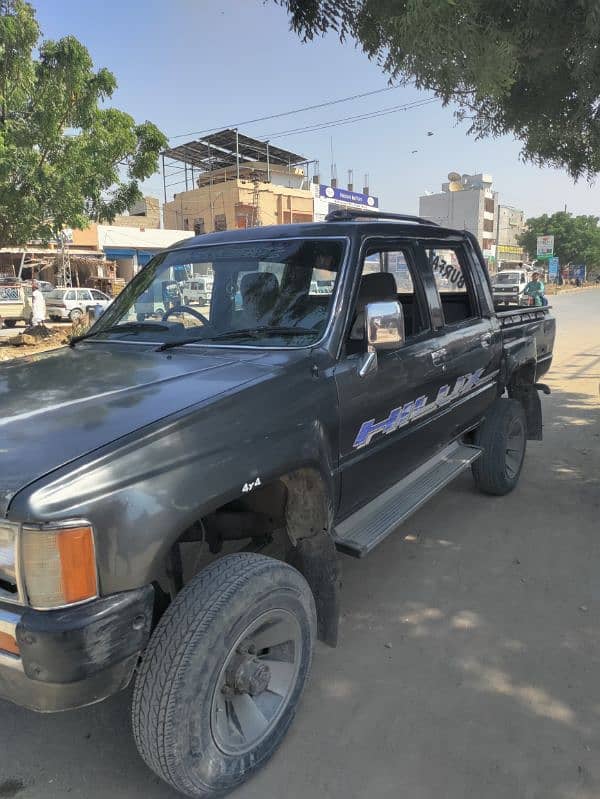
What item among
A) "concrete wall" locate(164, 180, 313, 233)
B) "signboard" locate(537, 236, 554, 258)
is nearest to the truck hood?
"concrete wall" locate(164, 180, 313, 233)

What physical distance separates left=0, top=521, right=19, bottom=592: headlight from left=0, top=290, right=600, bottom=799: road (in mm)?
1045

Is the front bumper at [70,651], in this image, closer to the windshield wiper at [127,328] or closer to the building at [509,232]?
the windshield wiper at [127,328]

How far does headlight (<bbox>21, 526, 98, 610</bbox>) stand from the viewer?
163 cm

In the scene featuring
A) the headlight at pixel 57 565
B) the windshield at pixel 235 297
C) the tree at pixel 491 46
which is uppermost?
the tree at pixel 491 46

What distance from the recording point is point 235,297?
3211 mm

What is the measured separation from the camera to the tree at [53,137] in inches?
503

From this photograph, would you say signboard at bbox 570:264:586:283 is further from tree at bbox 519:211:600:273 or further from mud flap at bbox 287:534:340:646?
mud flap at bbox 287:534:340:646

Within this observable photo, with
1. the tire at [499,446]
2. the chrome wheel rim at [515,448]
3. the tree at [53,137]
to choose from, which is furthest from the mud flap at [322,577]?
the tree at [53,137]

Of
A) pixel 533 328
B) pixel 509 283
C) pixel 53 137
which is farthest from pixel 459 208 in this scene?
pixel 533 328

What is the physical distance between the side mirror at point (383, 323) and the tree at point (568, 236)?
76.9 m

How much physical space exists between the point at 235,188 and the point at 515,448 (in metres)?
51.5

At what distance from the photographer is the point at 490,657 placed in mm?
2912

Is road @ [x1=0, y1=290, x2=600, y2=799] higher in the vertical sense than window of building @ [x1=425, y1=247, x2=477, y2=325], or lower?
lower

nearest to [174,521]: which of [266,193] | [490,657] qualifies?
[490,657]
